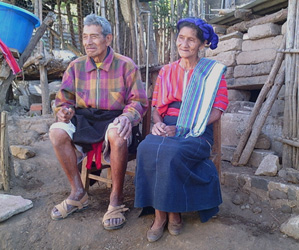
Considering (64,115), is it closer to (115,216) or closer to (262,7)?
(115,216)

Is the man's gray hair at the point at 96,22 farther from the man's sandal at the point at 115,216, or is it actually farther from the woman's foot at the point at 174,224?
the woman's foot at the point at 174,224

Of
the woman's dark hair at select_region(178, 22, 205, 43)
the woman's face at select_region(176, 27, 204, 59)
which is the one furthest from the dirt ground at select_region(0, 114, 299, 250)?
the woman's dark hair at select_region(178, 22, 205, 43)

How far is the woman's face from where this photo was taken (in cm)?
247

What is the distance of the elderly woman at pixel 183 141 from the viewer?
6.78ft

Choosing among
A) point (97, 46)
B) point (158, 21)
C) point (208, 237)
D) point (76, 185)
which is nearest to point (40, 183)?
point (76, 185)

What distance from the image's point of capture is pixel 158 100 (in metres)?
2.64

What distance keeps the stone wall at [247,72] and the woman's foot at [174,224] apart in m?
1.71

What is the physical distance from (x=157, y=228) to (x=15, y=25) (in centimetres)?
256

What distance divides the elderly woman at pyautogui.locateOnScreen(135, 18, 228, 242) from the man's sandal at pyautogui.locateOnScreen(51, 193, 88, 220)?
2.10ft

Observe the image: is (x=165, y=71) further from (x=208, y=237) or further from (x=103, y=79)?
(x=208, y=237)

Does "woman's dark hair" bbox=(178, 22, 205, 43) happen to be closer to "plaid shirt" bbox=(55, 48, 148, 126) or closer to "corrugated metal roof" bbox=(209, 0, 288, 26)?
"plaid shirt" bbox=(55, 48, 148, 126)

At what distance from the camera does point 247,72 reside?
4.20m

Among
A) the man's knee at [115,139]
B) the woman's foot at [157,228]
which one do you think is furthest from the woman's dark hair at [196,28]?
the woman's foot at [157,228]

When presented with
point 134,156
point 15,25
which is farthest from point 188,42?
point 15,25
